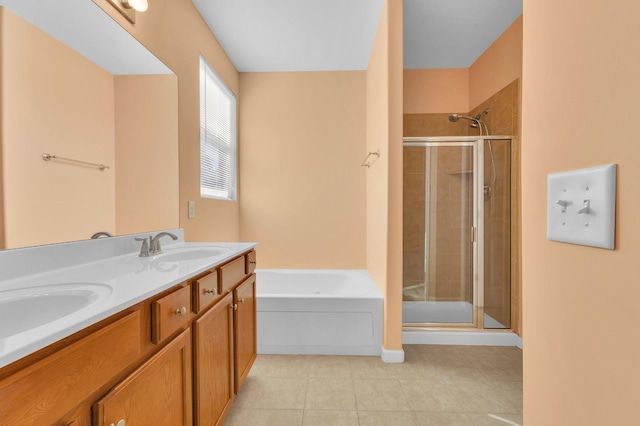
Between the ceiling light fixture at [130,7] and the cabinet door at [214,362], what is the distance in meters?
1.43

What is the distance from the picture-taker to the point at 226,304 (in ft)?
4.55

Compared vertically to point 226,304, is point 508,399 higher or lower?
lower

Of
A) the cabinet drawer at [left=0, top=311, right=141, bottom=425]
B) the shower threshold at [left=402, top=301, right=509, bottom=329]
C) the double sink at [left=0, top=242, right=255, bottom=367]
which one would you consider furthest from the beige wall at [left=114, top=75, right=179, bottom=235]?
the shower threshold at [left=402, top=301, right=509, bottom=329]

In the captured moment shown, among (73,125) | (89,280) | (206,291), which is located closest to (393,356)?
(206,291)

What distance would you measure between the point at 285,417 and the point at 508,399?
128 cm

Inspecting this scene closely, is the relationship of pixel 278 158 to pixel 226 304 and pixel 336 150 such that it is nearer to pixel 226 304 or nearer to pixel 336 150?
pixel 336 150

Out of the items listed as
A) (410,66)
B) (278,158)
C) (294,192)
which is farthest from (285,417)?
(410,66)

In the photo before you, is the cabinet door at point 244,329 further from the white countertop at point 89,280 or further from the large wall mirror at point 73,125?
the large wall mirror at point 73,125

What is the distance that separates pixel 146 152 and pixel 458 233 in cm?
244

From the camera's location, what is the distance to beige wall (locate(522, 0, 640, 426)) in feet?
1.10

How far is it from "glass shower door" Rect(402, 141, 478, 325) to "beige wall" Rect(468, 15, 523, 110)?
0.62m

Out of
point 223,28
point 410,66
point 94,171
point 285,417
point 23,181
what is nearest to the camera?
point 23,181

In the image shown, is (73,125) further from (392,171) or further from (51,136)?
(392,171)

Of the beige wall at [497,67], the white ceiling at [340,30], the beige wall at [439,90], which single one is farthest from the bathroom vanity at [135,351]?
the beige wall at [497,67]
